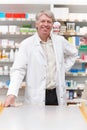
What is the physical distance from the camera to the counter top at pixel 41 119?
1.40m

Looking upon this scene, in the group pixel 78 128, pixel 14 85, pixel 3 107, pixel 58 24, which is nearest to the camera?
pixel 78 128

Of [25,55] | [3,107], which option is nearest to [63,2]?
[25,55]

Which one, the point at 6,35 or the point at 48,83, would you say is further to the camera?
the point at 6,35

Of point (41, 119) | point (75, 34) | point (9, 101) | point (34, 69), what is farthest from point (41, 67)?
point (75, 34)

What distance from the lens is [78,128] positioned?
138cm

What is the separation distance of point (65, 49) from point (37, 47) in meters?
0.42

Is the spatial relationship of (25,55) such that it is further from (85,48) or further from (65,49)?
(85,48)

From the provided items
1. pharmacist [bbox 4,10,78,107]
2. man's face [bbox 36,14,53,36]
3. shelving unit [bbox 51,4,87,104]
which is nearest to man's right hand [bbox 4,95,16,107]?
pharmacist [bbox 4,10,78,107]

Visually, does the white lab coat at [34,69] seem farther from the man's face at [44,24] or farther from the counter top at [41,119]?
the counter top at [41,119]

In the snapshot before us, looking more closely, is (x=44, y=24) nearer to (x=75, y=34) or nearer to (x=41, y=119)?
(x=41, y=119)

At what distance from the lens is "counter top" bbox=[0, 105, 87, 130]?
55.3 inches

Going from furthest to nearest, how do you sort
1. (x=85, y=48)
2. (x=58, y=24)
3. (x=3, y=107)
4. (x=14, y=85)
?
(x=85, y=48) → (x=58, y=24) → (x=14, y=85) → (x=3, y=107)

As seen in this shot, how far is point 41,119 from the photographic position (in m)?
1.61

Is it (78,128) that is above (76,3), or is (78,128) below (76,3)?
below
